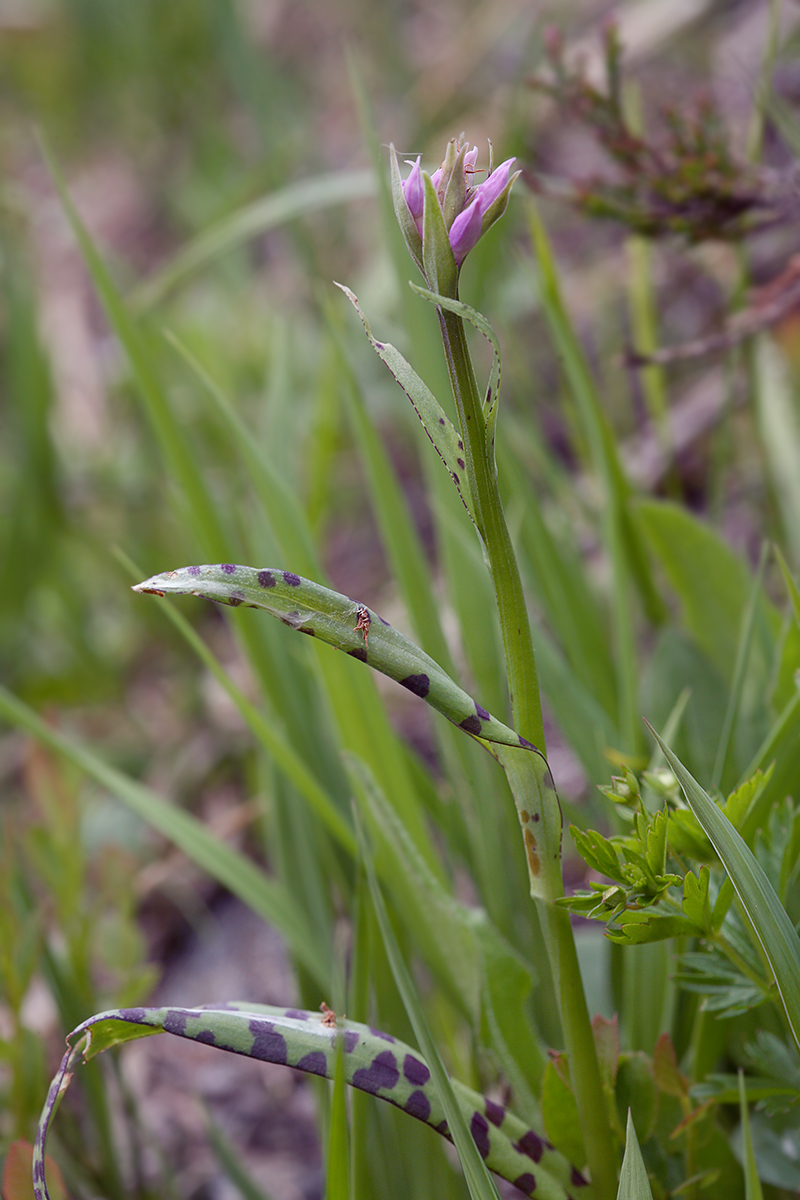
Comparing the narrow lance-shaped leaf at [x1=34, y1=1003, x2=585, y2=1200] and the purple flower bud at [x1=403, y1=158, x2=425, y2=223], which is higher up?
the purple flower bud at [x1=403, y1=158, x2=425, y2=223]

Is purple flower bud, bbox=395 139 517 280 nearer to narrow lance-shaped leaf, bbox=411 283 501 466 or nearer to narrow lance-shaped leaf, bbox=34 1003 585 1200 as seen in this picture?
narrow lance-shaped leaf, bbox=411 283 501 466

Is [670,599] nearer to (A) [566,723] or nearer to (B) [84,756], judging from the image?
(A) [566,723]

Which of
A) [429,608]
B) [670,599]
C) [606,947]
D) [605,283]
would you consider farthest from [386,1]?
[606,947]

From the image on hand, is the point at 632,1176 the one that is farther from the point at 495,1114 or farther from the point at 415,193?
the point at 415,193

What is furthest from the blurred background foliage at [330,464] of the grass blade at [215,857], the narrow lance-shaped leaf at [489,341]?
the narrow lance-shaped leaf at [489,341]

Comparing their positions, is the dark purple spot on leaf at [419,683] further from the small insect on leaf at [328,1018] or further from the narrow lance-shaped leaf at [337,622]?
the small insect on leaf at [328,1018]

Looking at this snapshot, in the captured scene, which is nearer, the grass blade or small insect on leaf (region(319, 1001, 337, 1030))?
small insect on leaf (region(319, 1001, 337, 1030))

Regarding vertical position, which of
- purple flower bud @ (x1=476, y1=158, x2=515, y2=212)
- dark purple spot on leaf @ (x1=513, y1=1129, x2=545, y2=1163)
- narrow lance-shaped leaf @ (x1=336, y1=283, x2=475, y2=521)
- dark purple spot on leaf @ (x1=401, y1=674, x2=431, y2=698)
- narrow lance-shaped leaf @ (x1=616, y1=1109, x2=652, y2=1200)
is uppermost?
purple flower bud @ (x1=476, y1=158, x2=515, y2=212)

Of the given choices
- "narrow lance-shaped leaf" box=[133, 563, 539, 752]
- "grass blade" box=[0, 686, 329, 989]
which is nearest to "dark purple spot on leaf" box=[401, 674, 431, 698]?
"narrow lance-shaped leaf" box=[133, 563, 539, 752]
